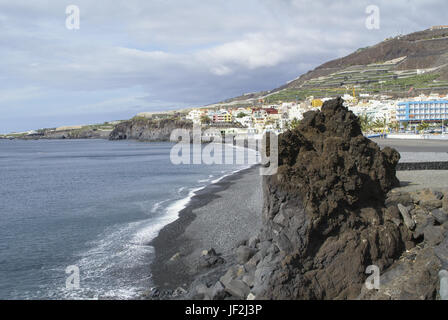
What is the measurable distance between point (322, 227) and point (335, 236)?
0.39 m

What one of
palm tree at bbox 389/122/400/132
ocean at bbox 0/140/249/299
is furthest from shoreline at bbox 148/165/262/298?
palm tree at bbox 389/122/400/132

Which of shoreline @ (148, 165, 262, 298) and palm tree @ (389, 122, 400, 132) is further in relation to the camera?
palm tree @ (389, 122, 400, 132)

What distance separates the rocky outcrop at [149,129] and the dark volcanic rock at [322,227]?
129 meters

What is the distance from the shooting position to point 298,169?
10352 millimetres

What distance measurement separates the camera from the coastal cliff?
9.09 m

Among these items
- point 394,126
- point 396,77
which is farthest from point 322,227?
point 396,77

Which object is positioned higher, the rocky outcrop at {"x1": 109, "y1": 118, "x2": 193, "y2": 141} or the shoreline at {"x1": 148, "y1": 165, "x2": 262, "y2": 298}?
the rocky outcrop at {"x1": 109, "y1": 118, "x2": 193, "y2": 141}

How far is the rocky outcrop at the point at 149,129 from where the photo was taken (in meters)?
142

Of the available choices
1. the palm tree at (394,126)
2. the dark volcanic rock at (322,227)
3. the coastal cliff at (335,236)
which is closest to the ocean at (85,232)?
the coastal cliff at (335,236)

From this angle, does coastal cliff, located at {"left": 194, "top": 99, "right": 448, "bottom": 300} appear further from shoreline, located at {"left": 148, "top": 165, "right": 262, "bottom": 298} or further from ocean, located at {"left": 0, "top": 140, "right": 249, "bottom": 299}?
ocean, located at {"left": 0, "top": 140, "right": 249, "bottom": 299}

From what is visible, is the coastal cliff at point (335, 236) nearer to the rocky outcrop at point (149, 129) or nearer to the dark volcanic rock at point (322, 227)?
the dark volcanic rock at point (322, 227)

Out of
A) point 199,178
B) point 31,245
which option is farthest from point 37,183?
point 31,245

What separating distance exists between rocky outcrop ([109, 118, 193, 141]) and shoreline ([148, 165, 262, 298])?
120 metres
